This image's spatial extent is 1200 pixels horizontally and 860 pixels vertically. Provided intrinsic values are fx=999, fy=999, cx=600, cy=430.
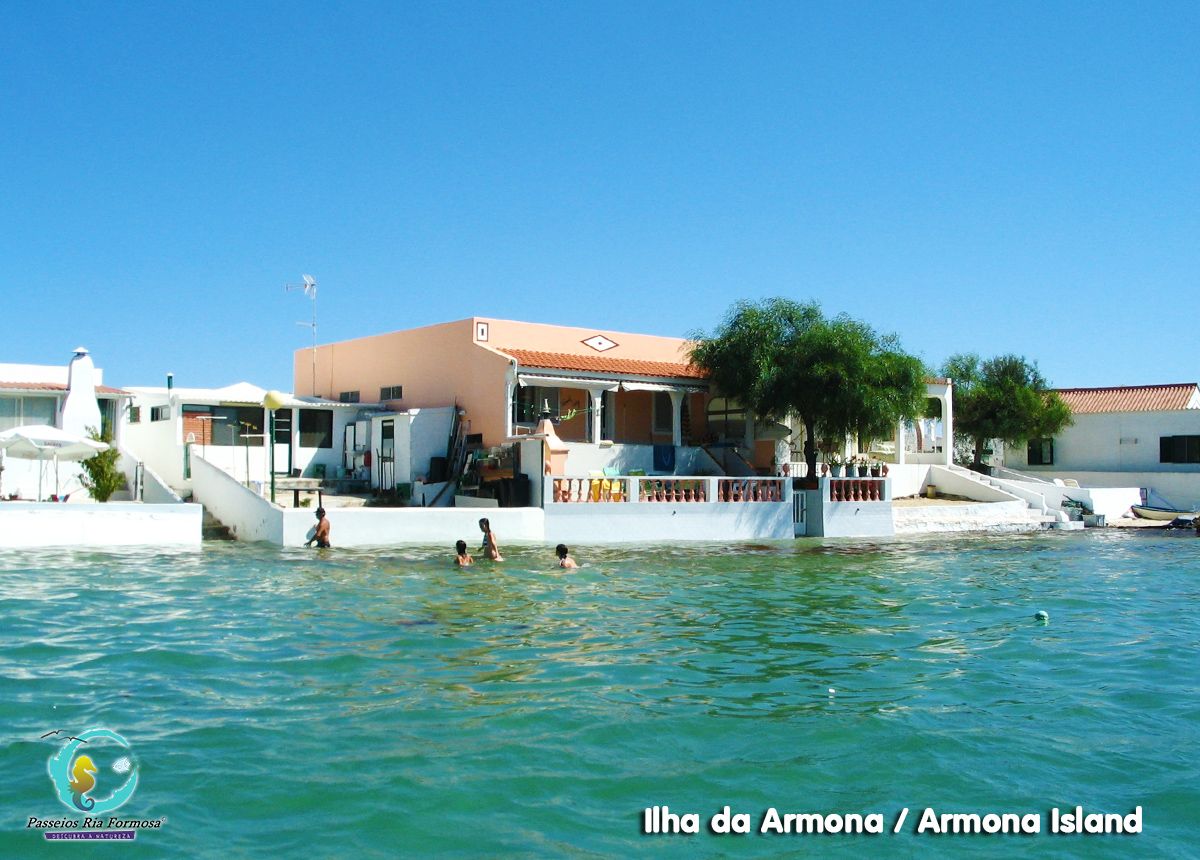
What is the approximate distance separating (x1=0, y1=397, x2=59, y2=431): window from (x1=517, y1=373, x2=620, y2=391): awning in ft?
42.8

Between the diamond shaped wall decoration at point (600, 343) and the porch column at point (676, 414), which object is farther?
the diamond shaped wall decoration at point (600, 343)

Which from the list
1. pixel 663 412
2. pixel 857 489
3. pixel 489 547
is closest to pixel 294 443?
pixel 663 412

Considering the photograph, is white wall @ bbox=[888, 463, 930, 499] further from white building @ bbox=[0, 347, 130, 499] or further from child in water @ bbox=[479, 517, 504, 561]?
white building @ bbox=[0, 347, 130, 499]

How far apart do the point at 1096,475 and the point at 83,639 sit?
40617mm

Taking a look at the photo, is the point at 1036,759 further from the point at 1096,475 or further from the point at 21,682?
the point at 1096,475

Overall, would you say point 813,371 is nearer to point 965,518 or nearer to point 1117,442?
point 965,518

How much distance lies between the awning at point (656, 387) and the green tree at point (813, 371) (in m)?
0.78

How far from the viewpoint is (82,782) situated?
23.0 feet

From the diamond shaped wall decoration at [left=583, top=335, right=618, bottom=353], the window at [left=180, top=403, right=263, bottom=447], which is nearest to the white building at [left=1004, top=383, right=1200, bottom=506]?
the diamond shaped wall decoration at [left=583, top=335, right=618, bottom=353]

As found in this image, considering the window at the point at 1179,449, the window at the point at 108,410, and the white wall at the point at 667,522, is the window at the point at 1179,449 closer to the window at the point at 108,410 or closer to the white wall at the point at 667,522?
the white wall at the point at 667,522

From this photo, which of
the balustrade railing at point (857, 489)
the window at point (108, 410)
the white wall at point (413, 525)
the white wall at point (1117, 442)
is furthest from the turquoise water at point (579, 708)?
the white wall at point (1117, 442)

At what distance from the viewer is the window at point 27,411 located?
90.3 ft

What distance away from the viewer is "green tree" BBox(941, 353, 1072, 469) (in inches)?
1681

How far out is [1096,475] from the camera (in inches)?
1656
